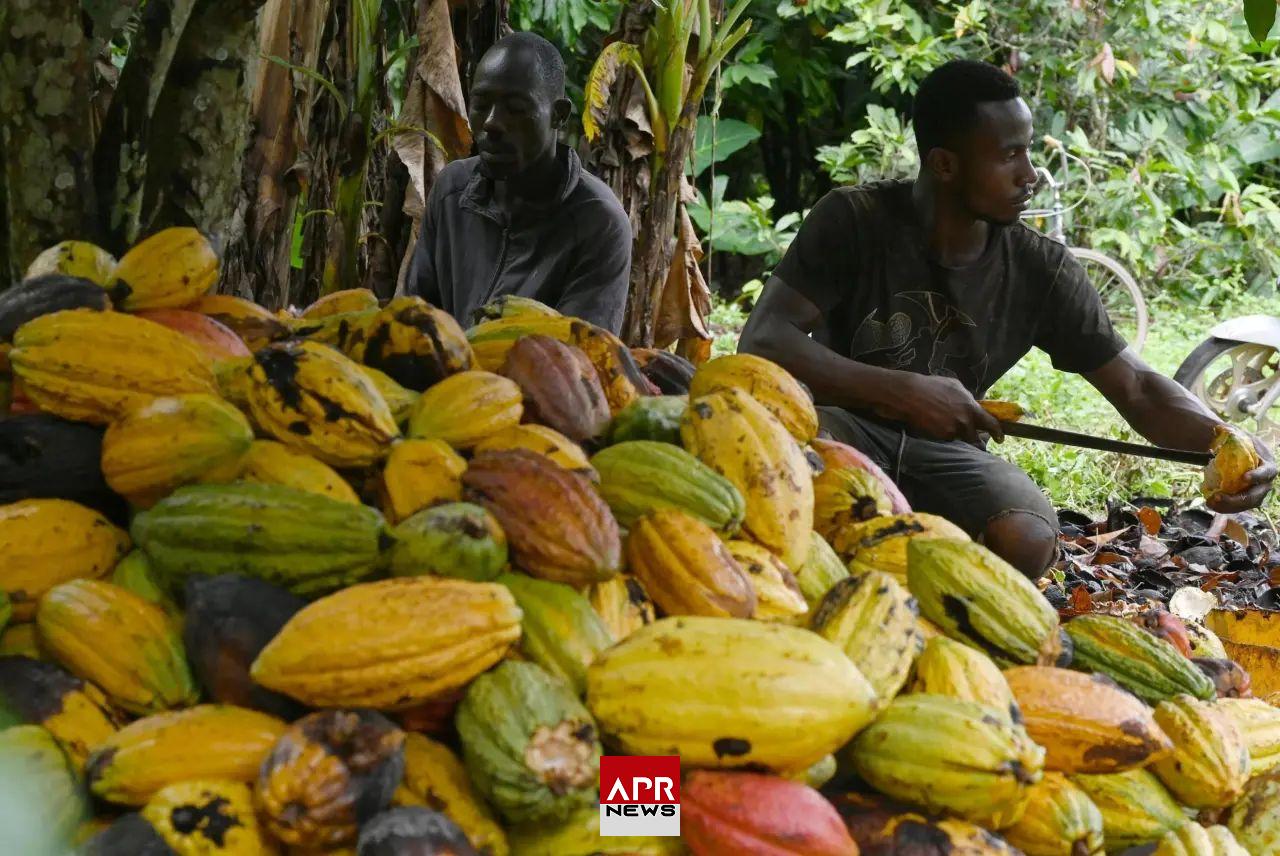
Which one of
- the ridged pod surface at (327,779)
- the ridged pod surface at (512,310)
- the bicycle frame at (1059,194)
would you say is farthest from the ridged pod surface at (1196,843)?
the bicycle frame at (1059,194)

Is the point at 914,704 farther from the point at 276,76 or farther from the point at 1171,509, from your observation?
the point at 1171,509

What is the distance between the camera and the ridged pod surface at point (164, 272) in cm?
154

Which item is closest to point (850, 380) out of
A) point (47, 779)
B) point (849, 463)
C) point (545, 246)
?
point (545, 246)

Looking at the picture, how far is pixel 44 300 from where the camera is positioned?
4.76ft

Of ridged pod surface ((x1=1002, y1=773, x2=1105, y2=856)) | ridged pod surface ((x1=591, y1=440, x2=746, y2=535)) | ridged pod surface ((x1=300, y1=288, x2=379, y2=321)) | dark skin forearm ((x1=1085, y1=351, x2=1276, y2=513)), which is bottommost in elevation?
dark skin forearm ((x1=1085, y1=351, x2=1276, y2=513))

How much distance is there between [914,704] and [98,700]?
0.78 meters

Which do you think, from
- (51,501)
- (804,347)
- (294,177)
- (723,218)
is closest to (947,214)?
(804,347)

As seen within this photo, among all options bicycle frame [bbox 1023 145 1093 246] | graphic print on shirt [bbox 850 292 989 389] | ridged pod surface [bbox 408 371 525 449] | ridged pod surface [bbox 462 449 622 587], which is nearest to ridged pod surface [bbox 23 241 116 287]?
ridged pod surface [bbox 408 371 525 449]

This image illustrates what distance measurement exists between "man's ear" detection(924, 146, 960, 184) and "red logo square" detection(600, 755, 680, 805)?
241 cm

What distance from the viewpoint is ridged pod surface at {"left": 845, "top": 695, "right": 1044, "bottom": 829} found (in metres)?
1.17

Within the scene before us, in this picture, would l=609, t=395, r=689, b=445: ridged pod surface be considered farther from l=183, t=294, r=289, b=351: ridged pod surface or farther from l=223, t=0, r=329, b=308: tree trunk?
l=223, t=0, r=329, b=308: tree trunk

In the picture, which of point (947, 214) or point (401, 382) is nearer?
point (401, 382)

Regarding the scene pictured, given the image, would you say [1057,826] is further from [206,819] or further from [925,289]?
[925,289]

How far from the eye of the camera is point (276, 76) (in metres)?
3.25
